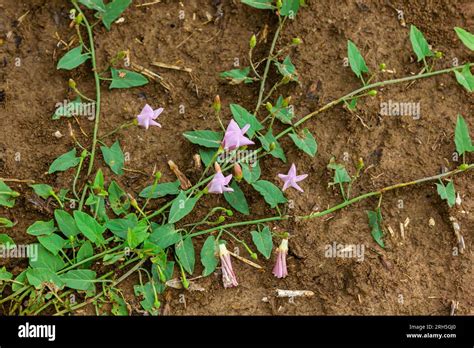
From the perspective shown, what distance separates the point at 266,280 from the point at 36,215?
1.22m

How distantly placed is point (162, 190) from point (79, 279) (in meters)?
0.60

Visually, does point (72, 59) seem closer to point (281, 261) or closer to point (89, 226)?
point (89, 226)

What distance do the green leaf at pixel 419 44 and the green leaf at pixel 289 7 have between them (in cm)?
63

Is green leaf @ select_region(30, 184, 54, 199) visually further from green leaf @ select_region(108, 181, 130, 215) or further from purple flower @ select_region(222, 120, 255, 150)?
purple flower @ select_region(222, 120, 255, 150)

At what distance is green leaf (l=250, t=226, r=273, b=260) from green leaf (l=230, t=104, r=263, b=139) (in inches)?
19.6

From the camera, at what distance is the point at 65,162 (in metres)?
3.73

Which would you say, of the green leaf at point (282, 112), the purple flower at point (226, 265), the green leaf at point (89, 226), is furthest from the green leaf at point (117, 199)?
the green leaf at point (282, 112)

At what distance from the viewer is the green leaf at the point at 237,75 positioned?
12.7 feet

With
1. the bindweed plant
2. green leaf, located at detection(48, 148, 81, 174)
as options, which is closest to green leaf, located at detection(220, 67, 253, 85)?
the bindweed plant

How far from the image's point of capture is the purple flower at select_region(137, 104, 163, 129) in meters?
3.63

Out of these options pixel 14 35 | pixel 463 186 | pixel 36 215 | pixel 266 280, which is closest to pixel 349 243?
pixel 266 280

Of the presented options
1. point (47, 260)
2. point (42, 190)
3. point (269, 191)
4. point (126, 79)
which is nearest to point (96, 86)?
point (126, 79)

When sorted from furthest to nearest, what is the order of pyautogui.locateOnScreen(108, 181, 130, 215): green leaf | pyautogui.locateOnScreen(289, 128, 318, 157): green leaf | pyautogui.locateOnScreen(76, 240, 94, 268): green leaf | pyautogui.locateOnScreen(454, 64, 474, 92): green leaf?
pyautogui.locateOnScreen(454, 64, 474, 92): green leaf, pyautogui.locateOnScreen(289, 128, 318, 157): green leaf, pyautogui.locateOnScreen(108, 181, 130, 215): green leaf, pyautogui.locateOnScreen(76, 240, 94, 268): green leaf
